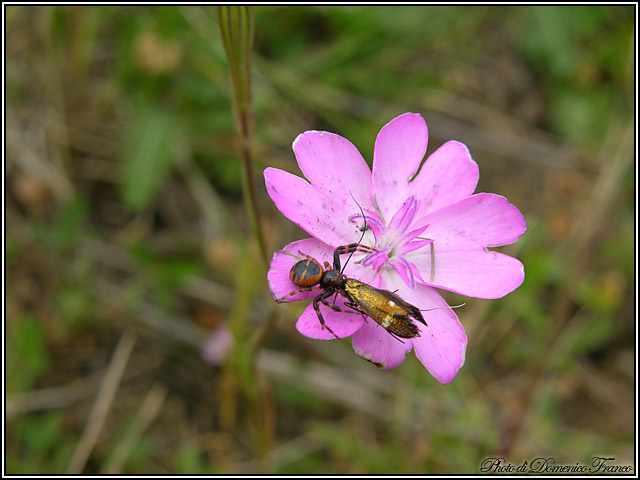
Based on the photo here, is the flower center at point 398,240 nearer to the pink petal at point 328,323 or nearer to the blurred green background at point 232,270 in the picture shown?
the pink petal at point 328,323

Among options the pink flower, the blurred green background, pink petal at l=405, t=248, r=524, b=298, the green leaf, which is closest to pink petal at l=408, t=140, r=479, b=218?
the pink flower

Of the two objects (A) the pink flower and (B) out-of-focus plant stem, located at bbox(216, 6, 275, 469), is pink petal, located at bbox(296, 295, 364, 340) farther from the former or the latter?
(B) out-of-focus plant stem, located at bbox(216, 6, 275, 469)

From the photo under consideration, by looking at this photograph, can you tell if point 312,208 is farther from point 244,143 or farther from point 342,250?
point 244,143

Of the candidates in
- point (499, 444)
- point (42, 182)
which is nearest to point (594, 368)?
point (499, 444)

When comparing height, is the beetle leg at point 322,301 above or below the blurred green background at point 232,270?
above

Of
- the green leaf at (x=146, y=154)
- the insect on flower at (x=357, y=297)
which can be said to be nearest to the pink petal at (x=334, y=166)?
the insect on flower at (x=357, y=297)

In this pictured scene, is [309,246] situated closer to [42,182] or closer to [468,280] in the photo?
[468,280]
